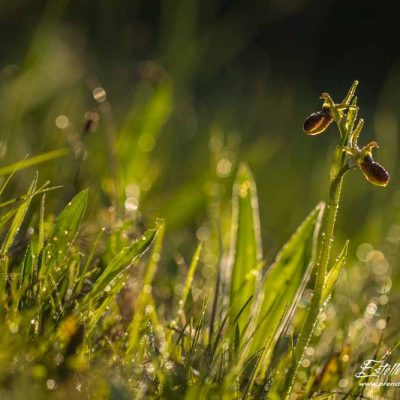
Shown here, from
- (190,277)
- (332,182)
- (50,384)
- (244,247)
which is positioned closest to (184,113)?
(244,247)

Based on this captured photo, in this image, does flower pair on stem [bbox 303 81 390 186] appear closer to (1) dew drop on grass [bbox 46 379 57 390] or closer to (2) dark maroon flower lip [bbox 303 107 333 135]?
(2) dark maroon flower lip [bbox 303 107 333 135]

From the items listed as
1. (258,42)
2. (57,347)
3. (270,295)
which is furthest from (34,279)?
(258,42)

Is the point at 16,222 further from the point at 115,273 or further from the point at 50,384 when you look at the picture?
the point at 50,384

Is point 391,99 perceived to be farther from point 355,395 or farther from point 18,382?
point 18,382

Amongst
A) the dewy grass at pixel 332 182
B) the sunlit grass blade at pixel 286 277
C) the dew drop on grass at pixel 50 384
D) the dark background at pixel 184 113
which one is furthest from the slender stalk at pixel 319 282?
the dark background at pixel 184 113

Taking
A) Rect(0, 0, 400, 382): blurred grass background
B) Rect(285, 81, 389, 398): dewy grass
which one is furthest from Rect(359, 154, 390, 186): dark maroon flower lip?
Rect(0, 0, 400, 382): blurred grass background
